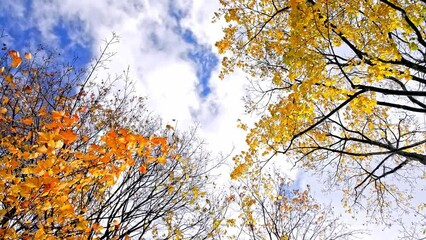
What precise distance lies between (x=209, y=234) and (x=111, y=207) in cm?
288

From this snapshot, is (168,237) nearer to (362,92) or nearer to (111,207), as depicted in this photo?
(111,207)

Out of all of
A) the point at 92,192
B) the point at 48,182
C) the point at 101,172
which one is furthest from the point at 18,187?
the point at 92,192

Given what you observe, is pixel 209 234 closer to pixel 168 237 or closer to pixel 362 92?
pixel 168 237

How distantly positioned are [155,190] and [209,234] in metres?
2.06

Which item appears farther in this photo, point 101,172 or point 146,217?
point 146,217

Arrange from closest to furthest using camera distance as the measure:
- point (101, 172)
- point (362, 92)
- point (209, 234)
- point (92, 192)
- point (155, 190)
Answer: point (101, 172)
point (362, 92)
point (92, 192)
point (155, 190)
point (209, 234)

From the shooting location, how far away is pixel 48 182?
10.2ft

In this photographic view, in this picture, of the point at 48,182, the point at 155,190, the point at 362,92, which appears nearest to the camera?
the point at 48,182

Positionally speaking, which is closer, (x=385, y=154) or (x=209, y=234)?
(x=385, y=154)

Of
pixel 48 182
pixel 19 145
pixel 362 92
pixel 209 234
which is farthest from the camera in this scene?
pixel 209 234

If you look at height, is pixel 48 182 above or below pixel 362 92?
below

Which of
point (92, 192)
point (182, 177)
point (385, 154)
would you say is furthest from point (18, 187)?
point (385, 154)

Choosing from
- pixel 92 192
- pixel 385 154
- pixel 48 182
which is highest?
pixel 385 154

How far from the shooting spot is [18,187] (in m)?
3.28
